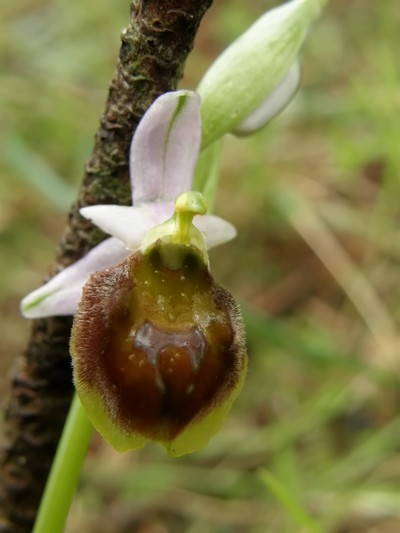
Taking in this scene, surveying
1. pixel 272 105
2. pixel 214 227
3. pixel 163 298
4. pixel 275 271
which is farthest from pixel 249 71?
pixel 275 271

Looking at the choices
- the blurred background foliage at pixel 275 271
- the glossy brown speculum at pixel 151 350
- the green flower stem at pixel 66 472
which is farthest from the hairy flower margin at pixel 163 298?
the blurred background foliage at pixel 275 271

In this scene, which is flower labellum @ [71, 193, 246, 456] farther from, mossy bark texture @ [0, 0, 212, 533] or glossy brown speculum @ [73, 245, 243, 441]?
mossy bark texture @ [0, 0, 212, 533]

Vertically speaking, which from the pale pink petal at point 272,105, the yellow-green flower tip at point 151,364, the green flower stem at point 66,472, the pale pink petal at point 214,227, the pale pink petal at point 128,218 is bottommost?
the green flower stem at point 66,472

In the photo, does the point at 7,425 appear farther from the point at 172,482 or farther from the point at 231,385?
the point at 172,482

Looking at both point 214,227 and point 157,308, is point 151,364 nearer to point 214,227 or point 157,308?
point 157,308

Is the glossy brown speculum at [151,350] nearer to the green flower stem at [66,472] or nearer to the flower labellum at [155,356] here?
the flower labellum at [155,356]

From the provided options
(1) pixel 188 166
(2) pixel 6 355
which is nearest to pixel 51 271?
(1) pixel 188 166
